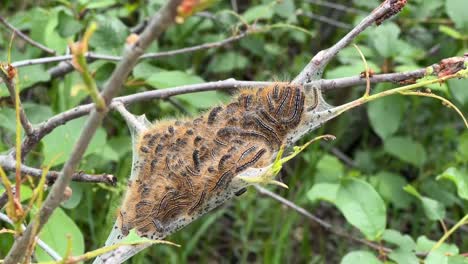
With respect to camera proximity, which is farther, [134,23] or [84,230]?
[134,23]

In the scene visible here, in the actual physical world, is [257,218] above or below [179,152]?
below

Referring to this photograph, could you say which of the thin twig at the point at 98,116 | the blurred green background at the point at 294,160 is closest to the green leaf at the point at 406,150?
the blurred green background at the point at 294,160

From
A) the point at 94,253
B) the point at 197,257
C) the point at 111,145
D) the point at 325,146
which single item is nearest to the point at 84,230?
the point at 111,145

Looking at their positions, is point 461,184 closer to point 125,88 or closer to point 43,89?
point 125,88

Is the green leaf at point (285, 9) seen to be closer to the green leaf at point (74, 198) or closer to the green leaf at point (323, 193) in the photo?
the green leaf at point (323, 193)

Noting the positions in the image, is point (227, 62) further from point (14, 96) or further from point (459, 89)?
point (14, 96)

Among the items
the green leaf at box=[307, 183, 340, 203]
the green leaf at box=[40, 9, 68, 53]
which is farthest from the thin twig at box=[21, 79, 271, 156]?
the green leaf at box=[40, 9, 68, 53]

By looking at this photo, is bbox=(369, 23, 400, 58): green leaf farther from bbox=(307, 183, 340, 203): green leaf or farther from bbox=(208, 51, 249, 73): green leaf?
bbox=(208, 51, 249, 73): green leaf
